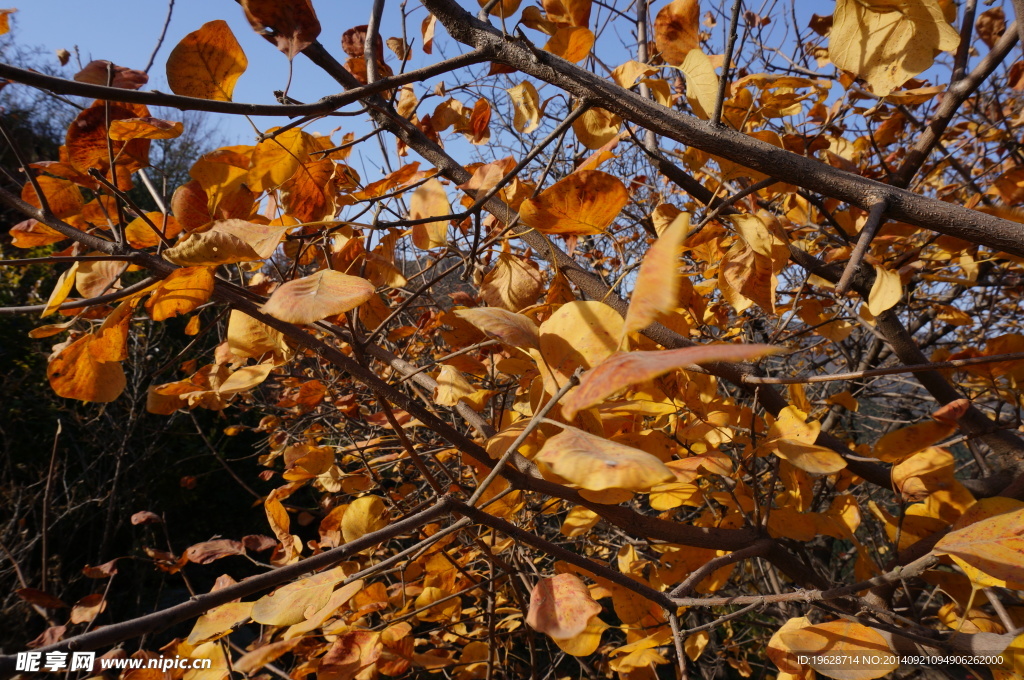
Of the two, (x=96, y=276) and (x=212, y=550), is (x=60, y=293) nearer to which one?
(x=96, y=276)

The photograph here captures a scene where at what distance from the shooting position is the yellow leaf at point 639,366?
0.87 feet

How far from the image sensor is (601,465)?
32 centimetres

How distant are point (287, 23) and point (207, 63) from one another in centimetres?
9

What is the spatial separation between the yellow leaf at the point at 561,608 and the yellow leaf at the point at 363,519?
1.49ft

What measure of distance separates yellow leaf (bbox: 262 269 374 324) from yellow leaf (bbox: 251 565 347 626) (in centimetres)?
28

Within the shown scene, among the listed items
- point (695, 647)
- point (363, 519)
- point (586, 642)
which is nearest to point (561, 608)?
point (586, 642)

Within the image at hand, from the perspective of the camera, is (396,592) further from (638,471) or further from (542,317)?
(638,471)

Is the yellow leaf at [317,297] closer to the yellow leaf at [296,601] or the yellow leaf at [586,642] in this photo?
the yellow leaf at [296,601]

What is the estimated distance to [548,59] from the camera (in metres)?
0.58

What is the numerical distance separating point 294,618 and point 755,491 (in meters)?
0.65

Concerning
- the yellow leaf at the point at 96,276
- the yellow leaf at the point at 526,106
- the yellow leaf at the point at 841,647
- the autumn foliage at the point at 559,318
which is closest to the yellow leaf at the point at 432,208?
the autumn foliage at the point at 559,318

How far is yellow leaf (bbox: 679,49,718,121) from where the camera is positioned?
63 centimetres

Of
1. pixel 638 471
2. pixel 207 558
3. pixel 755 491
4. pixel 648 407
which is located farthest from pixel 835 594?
pixel 207 558

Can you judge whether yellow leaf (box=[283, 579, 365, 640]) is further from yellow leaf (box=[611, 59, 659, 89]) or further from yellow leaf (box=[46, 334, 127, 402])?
yellow leaf (box=[611, 59, 659, 89])
